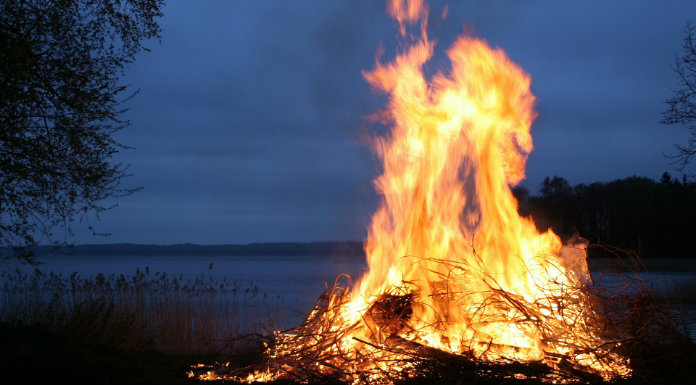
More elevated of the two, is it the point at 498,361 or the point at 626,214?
the point at 626,214

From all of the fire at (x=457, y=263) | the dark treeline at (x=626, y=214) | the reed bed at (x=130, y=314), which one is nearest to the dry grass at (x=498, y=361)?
the fire at (x=457, y=263)

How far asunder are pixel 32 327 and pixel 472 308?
6.22 m

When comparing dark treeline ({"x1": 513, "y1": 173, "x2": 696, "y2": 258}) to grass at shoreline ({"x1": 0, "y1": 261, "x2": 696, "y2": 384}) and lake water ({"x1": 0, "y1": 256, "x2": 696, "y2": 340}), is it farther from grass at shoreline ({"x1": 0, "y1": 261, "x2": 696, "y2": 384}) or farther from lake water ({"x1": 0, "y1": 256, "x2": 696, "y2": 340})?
grass at shoreline ({"x1": 0, "y1": 261, "x2": 696, "y2": 384})

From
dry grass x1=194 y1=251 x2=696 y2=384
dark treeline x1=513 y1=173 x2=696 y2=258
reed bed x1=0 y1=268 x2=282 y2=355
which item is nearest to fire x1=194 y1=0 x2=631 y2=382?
dry grass x1=194 y1=251 x2=696 y2=384

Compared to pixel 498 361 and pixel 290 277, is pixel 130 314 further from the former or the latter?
pixel 290 277

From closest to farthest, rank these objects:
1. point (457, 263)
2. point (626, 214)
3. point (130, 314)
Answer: point (457, 263), point (130, 314), point (626, 214)

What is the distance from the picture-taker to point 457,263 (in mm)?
7078

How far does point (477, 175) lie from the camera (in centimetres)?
795

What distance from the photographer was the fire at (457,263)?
20.4ft

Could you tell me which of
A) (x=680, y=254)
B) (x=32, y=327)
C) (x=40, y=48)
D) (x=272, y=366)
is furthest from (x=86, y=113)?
(x=680, y=254)

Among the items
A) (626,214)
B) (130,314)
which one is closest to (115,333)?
(130,314)

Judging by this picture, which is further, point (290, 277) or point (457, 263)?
point (290, 277)

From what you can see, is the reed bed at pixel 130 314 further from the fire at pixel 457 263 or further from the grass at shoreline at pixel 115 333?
the fire at pixel 457 263

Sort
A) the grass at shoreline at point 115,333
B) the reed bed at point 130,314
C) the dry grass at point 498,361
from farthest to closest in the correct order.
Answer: the reed bed at point 130,314, the dry grass at point 498,361, the grass at shoreline at point 115,333
